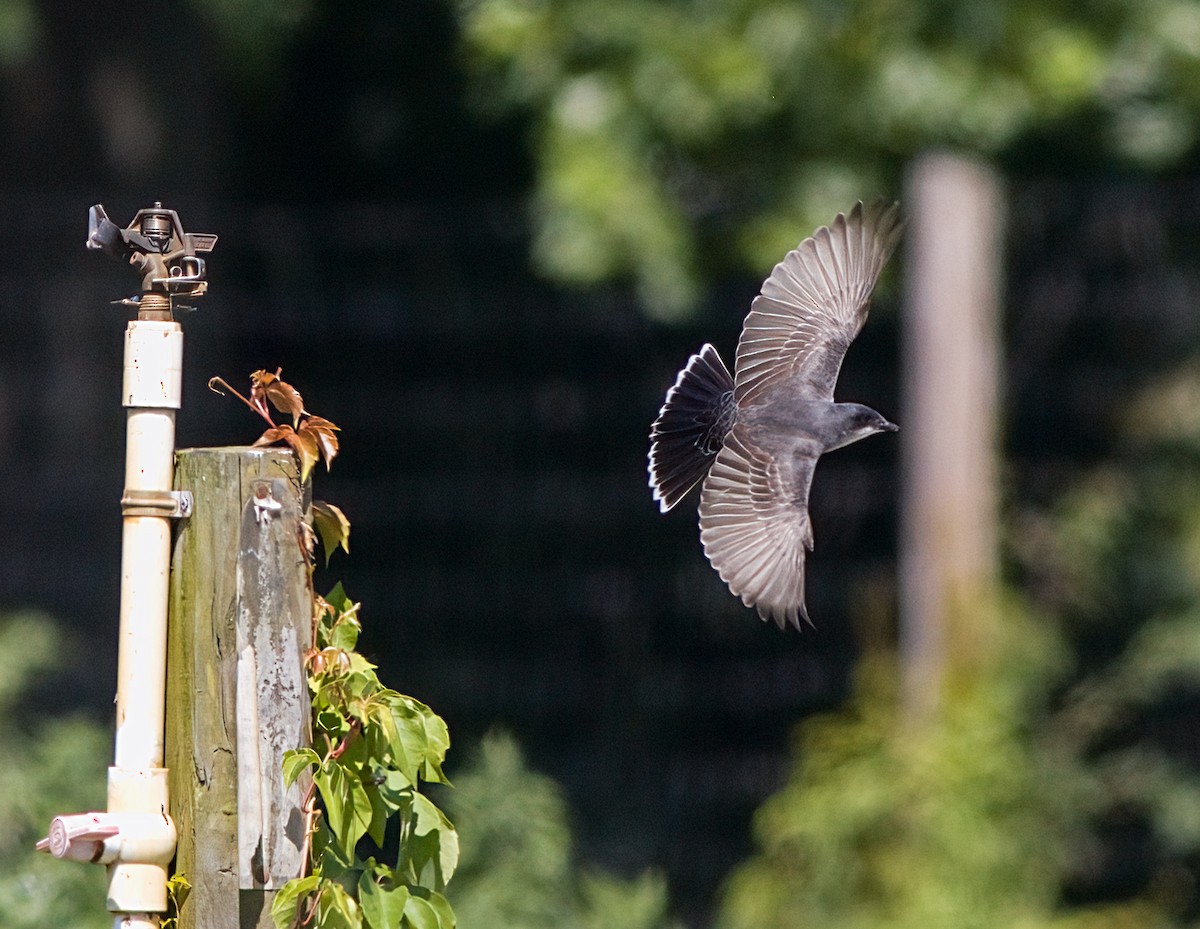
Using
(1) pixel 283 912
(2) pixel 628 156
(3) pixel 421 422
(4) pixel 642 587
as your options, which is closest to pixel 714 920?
(4) pixel 642 587

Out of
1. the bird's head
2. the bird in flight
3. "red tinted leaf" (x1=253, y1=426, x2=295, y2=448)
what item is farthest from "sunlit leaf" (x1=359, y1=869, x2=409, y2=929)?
the bird's head

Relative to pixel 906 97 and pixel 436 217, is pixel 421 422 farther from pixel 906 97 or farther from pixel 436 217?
pixel 906 97

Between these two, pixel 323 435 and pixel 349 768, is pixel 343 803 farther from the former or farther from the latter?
pixel 323 435

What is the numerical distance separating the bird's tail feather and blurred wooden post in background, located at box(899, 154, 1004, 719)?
2151 millimetres

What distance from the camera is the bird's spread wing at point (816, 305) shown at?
2562mm

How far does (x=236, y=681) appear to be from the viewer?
1959mm

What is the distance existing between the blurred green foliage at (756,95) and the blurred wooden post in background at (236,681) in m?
2.97

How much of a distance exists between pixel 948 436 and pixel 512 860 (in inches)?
73.2

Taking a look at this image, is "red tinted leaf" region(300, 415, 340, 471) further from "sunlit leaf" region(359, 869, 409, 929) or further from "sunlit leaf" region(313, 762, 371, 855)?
"sunlit leaf" region(359, 869, 409, 929)

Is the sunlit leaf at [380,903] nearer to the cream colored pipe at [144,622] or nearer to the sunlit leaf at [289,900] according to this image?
the sunlit leaf at [289,900]

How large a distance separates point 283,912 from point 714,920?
358 cm

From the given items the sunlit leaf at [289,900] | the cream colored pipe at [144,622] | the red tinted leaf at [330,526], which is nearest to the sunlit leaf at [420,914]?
the sunlit leaf at [289,900]

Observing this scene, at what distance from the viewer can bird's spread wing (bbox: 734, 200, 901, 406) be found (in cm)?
256

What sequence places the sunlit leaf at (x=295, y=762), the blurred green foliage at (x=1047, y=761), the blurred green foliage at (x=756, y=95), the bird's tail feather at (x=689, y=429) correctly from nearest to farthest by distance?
1. the sunlit leaf at (x=295, y=762)
2. the bird's tail feather at (x=689, y=429)
3. the blurred green foliage at (x=1047, y=761)
4. the blurred green foliage at (x=756, y=95)
